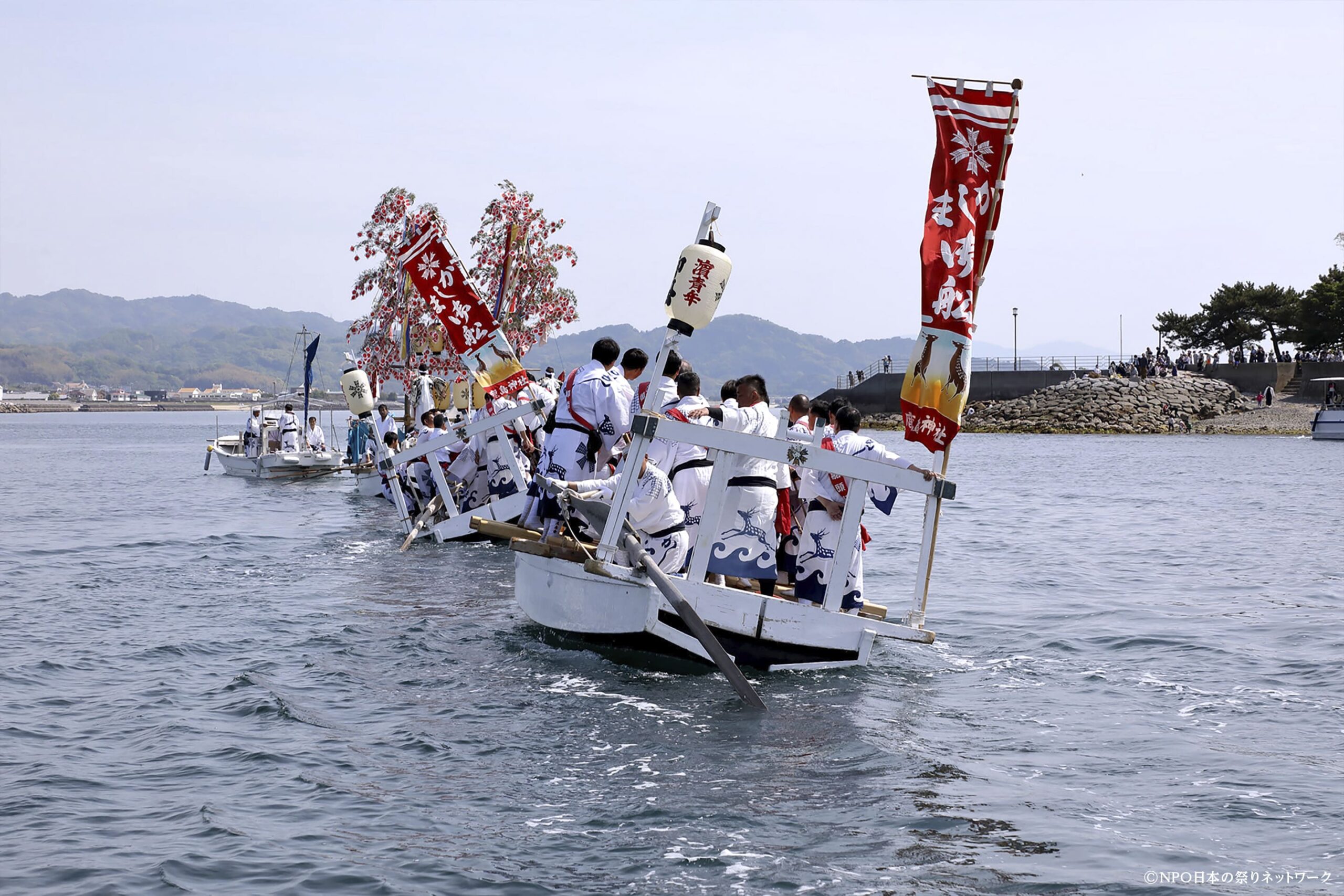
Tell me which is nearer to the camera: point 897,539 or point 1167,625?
point 1167,625

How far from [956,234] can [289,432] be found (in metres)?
36.0

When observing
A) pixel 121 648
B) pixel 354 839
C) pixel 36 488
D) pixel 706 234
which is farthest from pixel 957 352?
pixel 36 488

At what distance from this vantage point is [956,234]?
10.0m

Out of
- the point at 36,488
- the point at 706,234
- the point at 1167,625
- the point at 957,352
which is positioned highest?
the point at 706,234

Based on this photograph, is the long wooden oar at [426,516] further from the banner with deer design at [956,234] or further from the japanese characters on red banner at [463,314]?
the banner with deer design at [956,234]

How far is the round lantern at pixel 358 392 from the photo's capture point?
24.0m

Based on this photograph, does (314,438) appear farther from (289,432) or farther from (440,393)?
(440,393)

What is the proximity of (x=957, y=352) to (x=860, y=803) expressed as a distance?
420 centimetres

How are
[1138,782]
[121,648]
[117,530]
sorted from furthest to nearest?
[117,530] → [121,648] → [1138,782]

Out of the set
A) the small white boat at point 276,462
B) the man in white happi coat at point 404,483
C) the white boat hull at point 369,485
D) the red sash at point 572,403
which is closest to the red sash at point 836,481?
the red sash at point 572,403

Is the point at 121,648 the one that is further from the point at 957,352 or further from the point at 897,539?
the point at 897,539

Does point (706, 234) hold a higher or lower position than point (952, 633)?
higher

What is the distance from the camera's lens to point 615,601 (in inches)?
417

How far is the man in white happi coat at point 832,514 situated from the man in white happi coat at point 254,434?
119ft
